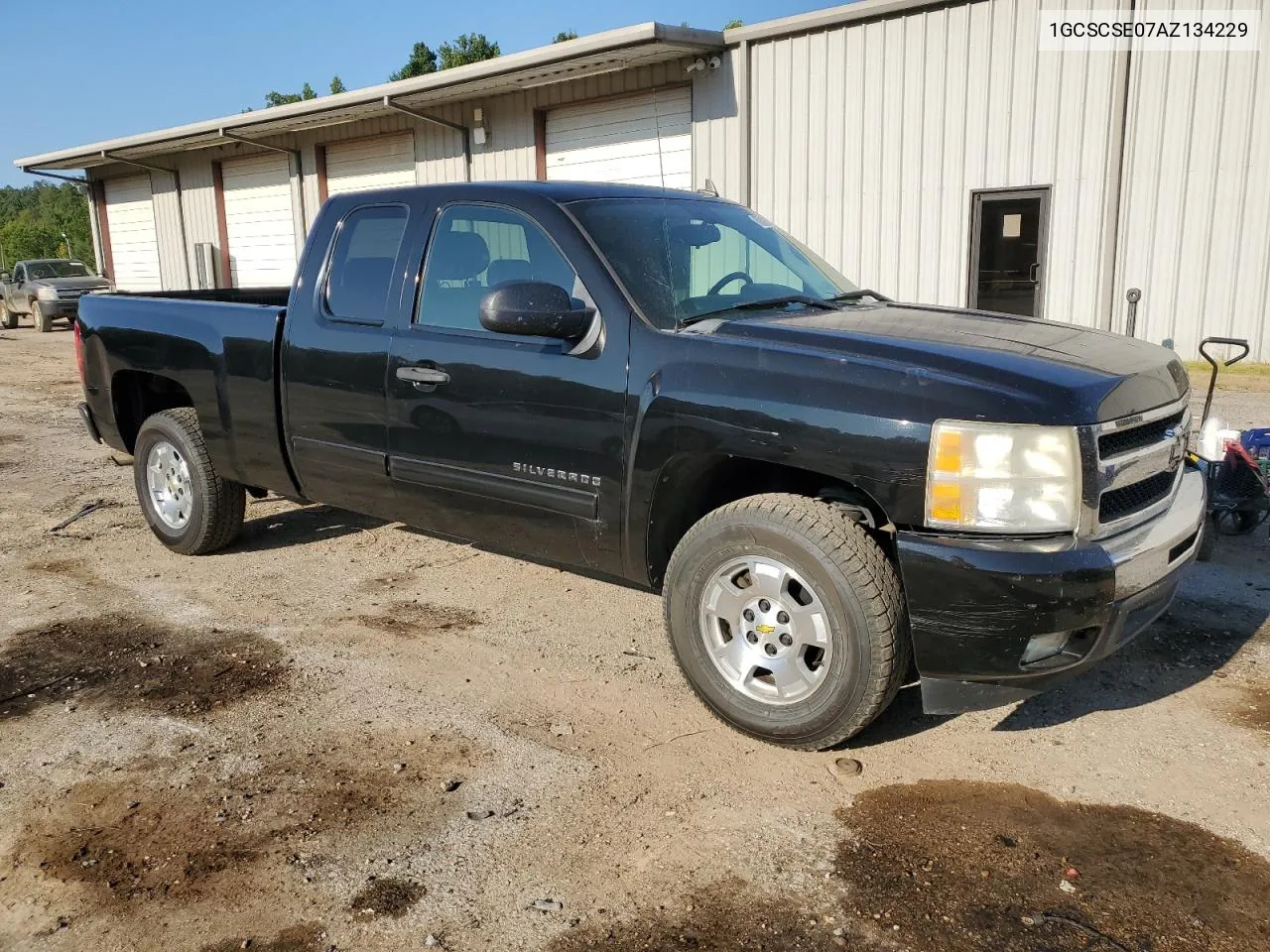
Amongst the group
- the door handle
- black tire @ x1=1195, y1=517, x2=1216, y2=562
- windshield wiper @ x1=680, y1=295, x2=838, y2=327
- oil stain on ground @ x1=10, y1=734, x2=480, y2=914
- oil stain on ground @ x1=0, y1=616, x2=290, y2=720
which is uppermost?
windshield wiper @ x1=680, y1=295, x2=838, y2=327

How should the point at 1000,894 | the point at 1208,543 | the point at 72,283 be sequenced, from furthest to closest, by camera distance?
the point at 72,283 < the point at 1208,543 < the point at 1000,894

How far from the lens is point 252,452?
5.13 m

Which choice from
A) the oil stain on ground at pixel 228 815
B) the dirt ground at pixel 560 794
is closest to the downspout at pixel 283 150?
the dirt ground at pixel 560 794

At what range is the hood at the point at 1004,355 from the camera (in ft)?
9.66

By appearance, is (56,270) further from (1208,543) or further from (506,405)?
(1208,543)

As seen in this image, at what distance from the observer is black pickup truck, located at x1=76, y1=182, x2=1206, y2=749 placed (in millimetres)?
2961

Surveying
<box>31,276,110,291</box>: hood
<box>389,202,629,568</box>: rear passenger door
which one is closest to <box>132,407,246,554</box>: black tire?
<box>389,202,629,568</box>: rear passenger door

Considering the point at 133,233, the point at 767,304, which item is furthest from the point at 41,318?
the point at 767,304

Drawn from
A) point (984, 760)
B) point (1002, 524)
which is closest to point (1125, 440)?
point (1002, 524)

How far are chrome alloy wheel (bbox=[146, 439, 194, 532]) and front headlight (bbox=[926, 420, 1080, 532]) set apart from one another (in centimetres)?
425

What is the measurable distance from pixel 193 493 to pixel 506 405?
2.51m

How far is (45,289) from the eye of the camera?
2361 cm

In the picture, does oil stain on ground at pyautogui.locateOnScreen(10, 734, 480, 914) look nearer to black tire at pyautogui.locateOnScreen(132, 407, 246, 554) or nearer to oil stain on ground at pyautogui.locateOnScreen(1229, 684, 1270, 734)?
black tire at pyautogui.locateOnScreen(132, 407, 246, 554)

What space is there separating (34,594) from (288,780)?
9.06 feet
